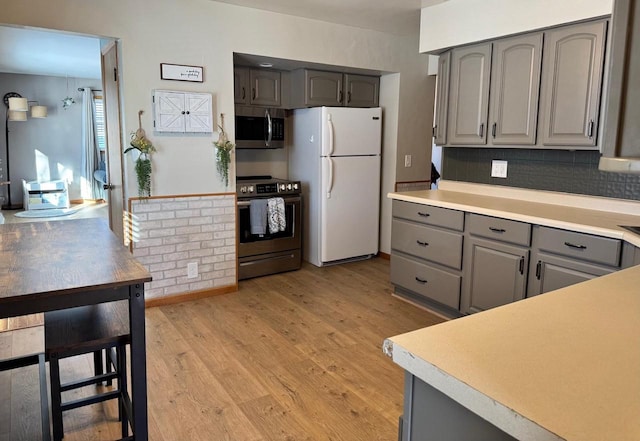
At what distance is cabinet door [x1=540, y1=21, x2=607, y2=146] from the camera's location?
2.86 m

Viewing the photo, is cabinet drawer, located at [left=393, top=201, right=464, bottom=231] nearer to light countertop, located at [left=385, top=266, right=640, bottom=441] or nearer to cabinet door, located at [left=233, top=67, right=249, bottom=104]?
cabinet door, located at [left=233, top=67, right=249, bottom=104]

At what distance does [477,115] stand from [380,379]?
84.8 inches

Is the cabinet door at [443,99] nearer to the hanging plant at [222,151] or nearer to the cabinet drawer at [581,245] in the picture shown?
the cabinet drawer at [581,245]

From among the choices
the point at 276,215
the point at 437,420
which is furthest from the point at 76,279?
the point at 276,215

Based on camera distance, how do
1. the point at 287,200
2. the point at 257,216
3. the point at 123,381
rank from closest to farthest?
1. the point at 123,381
2. the point at 257,216
3. the point at 287,200

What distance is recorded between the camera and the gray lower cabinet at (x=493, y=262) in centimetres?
292

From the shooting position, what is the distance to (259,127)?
4.70 metres

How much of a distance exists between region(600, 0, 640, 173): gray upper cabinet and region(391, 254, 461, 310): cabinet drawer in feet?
9.13

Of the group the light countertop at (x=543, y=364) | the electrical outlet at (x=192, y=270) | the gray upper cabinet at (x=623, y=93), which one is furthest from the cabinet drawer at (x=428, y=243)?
the gray upper cabinet at (x=623, y=93)

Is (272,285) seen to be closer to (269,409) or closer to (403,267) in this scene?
(403,267)

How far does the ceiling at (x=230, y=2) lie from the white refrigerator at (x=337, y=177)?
0.73 m

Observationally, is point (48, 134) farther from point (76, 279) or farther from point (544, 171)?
point (544, 171)

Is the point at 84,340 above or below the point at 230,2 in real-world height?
below

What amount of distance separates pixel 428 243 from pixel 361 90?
2182 millimetres
